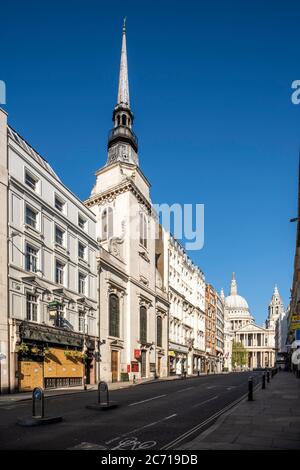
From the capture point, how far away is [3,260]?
95.2ft

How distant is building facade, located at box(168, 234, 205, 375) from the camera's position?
235 feet

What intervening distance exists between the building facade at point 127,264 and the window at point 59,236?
27.3ft

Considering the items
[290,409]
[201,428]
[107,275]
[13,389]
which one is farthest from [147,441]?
[107,275]

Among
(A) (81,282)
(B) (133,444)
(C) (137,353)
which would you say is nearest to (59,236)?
(A) (81,282)

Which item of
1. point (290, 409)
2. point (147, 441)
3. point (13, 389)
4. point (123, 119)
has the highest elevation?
point (123, 119)

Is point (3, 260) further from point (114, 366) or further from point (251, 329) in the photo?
point (251, 329)

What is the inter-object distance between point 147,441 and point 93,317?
108 feet

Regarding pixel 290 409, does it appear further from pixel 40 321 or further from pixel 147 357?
pixel 147 357

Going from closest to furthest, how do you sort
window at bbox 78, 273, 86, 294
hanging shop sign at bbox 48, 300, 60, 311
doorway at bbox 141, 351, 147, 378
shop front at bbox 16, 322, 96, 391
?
shop front at bbox 16, 322, 96, 391
hanging shop sign at bbox 48, 300, 60, 311
window at bbox 78, 273, 86, 294
doorway at bbox 141, 351, 147, 378

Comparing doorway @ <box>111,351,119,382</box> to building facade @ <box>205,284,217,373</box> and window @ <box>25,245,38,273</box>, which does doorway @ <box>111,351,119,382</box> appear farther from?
building facade @ <box>205,284,217,373</box>

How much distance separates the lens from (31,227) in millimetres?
32781

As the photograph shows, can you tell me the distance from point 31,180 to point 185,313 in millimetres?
51254

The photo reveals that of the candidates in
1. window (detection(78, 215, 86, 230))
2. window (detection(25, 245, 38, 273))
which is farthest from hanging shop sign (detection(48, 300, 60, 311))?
window (detection(78, 215, 86, 230))
